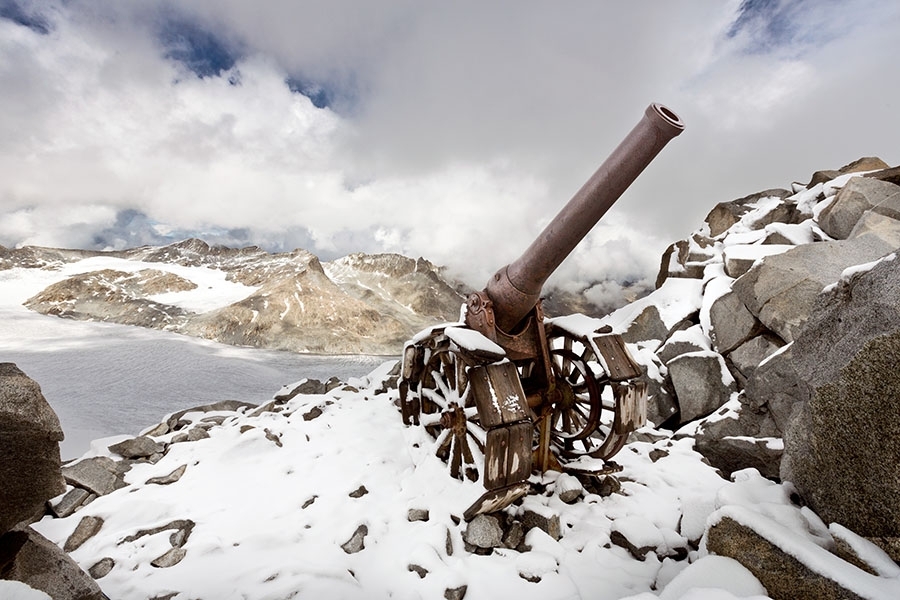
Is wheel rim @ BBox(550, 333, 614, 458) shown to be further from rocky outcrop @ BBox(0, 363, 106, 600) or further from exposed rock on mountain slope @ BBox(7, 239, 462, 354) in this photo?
exposed rock on mountain slope @ BBox(7, 239, 462, 354)

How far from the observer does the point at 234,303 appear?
23.3 meters

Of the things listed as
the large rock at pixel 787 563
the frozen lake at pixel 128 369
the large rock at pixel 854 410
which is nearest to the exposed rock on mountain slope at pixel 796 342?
the large rock at pixel 854 410

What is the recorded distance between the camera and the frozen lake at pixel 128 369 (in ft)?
29.5

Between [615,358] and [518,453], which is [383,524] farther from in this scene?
[615,358]

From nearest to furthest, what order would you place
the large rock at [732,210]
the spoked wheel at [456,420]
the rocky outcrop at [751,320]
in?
the spoked wheel at [456,420] < the rocky outcrop at [751,320] < the large rock at [732,210]

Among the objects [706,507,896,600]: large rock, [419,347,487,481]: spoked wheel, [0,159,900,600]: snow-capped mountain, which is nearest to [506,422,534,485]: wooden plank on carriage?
[0,159,900,600]: snow-capped mountain

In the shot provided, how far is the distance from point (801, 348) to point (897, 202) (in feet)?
32.5

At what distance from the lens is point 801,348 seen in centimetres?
303

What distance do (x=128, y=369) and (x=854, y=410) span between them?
17069mm

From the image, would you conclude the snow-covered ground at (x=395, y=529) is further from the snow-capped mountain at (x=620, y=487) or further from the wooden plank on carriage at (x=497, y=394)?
the wooden plank on carriage at (x=497, y=394)

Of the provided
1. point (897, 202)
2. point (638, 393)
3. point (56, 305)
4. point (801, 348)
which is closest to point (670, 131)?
point (801, 348)

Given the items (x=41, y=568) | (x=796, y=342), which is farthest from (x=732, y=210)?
(x=41, y=568)

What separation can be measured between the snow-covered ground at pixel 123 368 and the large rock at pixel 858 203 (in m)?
15.8

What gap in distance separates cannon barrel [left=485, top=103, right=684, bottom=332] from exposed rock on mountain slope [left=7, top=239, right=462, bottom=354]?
60.8 ft
